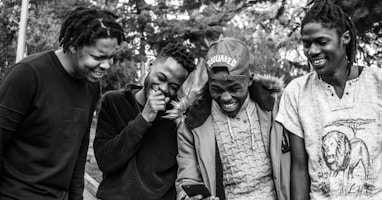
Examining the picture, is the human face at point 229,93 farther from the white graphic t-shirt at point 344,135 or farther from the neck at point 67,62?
the neck at point 67,62

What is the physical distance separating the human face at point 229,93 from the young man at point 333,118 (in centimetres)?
28

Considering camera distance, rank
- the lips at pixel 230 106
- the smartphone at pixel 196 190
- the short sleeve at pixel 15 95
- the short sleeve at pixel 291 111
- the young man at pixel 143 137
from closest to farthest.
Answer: the short sleeve at pixel 15 95
the smartphone at pixel 196 190
the short sleeve at pixel 291 111
the lips at pixel 230 106
the young man at pixel 143 137

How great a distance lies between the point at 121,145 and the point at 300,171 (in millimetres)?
1184

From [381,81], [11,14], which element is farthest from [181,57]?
[11,14]

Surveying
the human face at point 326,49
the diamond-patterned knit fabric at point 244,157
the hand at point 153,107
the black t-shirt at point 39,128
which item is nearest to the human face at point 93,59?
the black t-shirt at point 39,128

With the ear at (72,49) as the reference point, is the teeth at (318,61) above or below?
below

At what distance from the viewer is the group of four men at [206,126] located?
8.71ft

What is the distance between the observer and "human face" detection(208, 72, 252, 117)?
295 centimetres

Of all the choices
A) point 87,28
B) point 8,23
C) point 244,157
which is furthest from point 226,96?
point 8,23

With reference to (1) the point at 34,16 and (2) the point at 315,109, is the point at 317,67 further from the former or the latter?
(1) the point at 34,16

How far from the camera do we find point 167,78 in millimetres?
3240

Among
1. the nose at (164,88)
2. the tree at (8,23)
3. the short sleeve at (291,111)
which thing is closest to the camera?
the short sleeve at (291,111)

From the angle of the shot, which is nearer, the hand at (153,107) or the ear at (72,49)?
the ear at (72,49)

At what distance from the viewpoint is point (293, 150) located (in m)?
2.89
